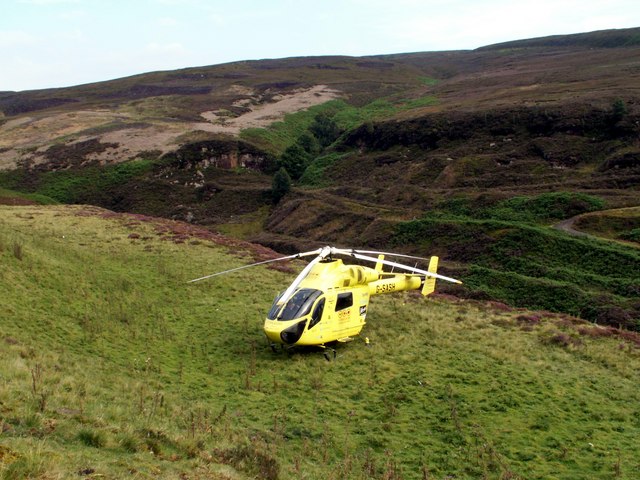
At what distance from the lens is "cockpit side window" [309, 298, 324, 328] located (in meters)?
21.4

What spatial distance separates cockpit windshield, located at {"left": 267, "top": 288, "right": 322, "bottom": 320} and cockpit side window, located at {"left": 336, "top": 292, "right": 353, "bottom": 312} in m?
1.13

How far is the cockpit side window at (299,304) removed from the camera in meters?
21.1

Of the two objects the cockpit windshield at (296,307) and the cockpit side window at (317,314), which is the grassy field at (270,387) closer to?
the cockpit side window at (317,314)

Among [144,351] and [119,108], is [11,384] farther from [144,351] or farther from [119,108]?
[119,108]

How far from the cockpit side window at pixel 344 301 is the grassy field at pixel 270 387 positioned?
1914 millimetres

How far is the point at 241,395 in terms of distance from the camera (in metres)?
18.0

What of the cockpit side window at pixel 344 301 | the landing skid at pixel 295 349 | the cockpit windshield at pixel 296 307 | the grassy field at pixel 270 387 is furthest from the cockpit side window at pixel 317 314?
the grassy field at pixel 270 387

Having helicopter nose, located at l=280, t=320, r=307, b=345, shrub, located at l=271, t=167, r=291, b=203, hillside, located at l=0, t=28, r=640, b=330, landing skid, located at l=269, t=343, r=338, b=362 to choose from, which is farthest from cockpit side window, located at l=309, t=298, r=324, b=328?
shrub, located at l=271, t=167, r=291, b=203

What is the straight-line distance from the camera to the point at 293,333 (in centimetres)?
2083

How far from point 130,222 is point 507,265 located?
32141 millimetres

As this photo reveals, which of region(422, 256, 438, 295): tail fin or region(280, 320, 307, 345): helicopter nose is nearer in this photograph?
region(280, 320, 307, 345): helicopter nose

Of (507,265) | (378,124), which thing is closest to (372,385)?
(507,265)

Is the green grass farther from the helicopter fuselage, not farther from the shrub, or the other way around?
the helicopter fuselage

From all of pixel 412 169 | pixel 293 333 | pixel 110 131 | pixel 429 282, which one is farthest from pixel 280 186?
pixel 293 333
